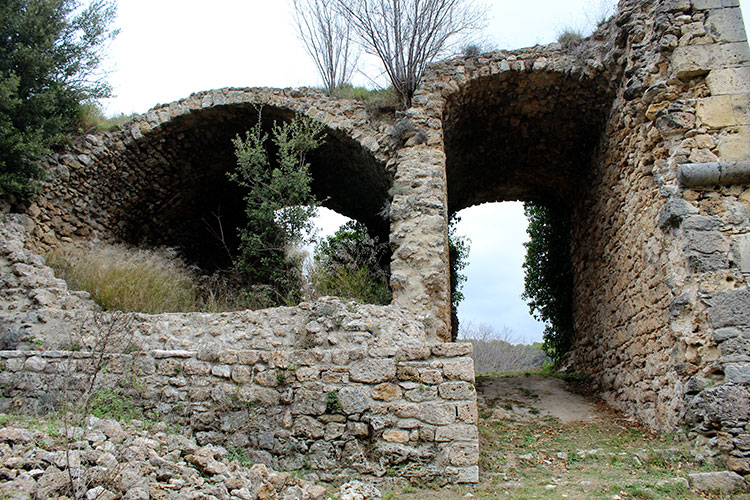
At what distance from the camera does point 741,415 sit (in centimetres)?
421

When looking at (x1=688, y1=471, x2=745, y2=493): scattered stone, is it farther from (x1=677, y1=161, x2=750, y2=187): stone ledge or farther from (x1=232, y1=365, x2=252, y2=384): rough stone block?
(x1=232, y1=365, x2=252, y2=384): rough stone block

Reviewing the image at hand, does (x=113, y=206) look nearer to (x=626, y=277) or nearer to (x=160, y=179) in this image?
(x=160, y=179)

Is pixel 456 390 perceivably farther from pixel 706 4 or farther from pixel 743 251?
pixel 706 4

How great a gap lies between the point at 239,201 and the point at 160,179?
4.98 ft

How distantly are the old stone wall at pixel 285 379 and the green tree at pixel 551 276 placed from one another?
5.56 metres

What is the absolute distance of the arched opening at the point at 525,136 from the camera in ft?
23.5

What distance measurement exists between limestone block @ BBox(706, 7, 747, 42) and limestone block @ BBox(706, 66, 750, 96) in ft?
1.17

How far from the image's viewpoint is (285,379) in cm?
469

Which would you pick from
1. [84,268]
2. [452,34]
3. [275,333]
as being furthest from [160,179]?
[452,34]

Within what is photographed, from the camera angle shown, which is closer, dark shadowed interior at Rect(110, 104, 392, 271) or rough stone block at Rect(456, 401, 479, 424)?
rough stone block at Rect(456, 401, 479, 424)

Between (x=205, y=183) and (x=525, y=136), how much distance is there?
215 inches

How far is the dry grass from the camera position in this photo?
607 centimetres

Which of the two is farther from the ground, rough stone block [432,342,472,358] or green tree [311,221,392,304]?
green tree [311,221,392,304]

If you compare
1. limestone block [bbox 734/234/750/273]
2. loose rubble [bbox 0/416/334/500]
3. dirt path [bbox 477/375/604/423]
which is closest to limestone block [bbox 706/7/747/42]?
limestone block [bbox 734/234/750/273]
